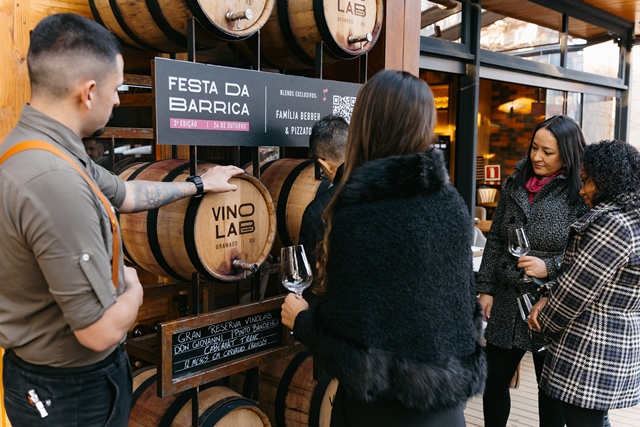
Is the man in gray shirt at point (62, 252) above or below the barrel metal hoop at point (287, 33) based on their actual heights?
below

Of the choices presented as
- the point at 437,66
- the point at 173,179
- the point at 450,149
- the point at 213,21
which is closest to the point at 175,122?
the point at 173,179

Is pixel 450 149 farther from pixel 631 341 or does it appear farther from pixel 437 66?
pixel 631 341

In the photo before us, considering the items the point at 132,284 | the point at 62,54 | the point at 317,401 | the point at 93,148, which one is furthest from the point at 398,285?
the point at 93,148

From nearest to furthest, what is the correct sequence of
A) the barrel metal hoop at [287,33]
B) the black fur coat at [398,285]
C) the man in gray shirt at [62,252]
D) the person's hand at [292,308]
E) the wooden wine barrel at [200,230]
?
the man in gray shirt at [62,252]
the black fur coat at [398,285]
the person's hand at [292,308]
the wooden wine barrel at [200,230]
the barrel metal hoop at [287,33]

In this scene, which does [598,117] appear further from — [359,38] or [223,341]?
[223,341]

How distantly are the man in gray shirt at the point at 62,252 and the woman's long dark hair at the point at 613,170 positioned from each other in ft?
5.89

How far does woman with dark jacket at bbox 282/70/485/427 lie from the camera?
1.50 meters

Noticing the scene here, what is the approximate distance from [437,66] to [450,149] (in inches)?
187

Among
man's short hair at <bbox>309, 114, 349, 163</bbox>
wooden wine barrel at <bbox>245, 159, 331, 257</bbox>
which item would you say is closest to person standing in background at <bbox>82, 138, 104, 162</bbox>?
wooden wine barrel at <bbox>245, 159, 331, 257</bbox>

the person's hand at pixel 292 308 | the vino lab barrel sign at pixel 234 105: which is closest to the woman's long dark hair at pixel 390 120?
the person's hand at pixel 292 308

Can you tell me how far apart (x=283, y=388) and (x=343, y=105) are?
1.43 meters

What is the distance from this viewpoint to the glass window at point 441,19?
454cm

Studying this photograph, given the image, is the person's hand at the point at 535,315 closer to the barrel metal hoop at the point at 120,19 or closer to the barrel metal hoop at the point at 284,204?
the barrel metal hoop at the point at 284,204

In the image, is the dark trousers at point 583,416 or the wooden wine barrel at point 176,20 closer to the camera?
the wooden wine barrel at point 176,20
